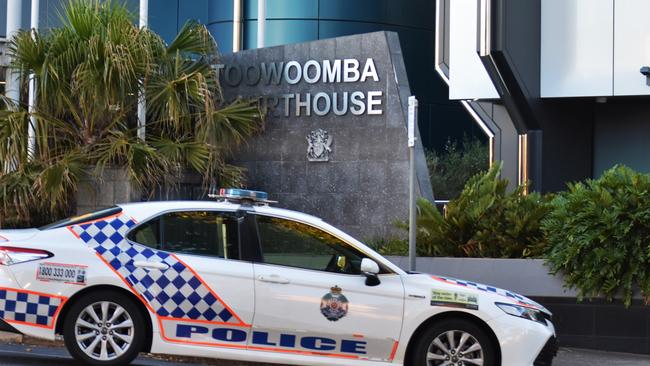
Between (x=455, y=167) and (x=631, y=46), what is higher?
(x=631, y=46)

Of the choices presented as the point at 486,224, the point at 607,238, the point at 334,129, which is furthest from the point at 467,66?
the point at 607,238

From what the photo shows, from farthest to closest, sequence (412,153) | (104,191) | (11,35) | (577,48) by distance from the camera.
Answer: (577,48) → (11,35) → (104,191) → (412,153)

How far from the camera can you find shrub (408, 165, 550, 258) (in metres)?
13.4

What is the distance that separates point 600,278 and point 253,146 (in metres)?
6.58

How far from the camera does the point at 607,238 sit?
40.1 ft

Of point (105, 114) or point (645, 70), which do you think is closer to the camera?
point (105, 114)

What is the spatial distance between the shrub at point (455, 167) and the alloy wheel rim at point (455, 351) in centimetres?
1862

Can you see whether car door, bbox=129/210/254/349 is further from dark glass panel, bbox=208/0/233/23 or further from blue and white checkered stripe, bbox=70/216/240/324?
dark glass panel, bbox=208/0/233/23

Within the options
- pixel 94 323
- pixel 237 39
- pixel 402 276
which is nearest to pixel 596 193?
pixel 402 276

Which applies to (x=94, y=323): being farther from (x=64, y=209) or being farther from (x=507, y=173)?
(x=507, y=173)

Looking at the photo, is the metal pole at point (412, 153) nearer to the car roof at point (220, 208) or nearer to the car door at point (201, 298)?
the car roof at point (220, 208)

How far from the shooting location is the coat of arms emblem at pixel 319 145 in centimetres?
1667

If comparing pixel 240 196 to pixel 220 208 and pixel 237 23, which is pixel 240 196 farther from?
pixel 237 23

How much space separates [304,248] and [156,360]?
224 centimetres
